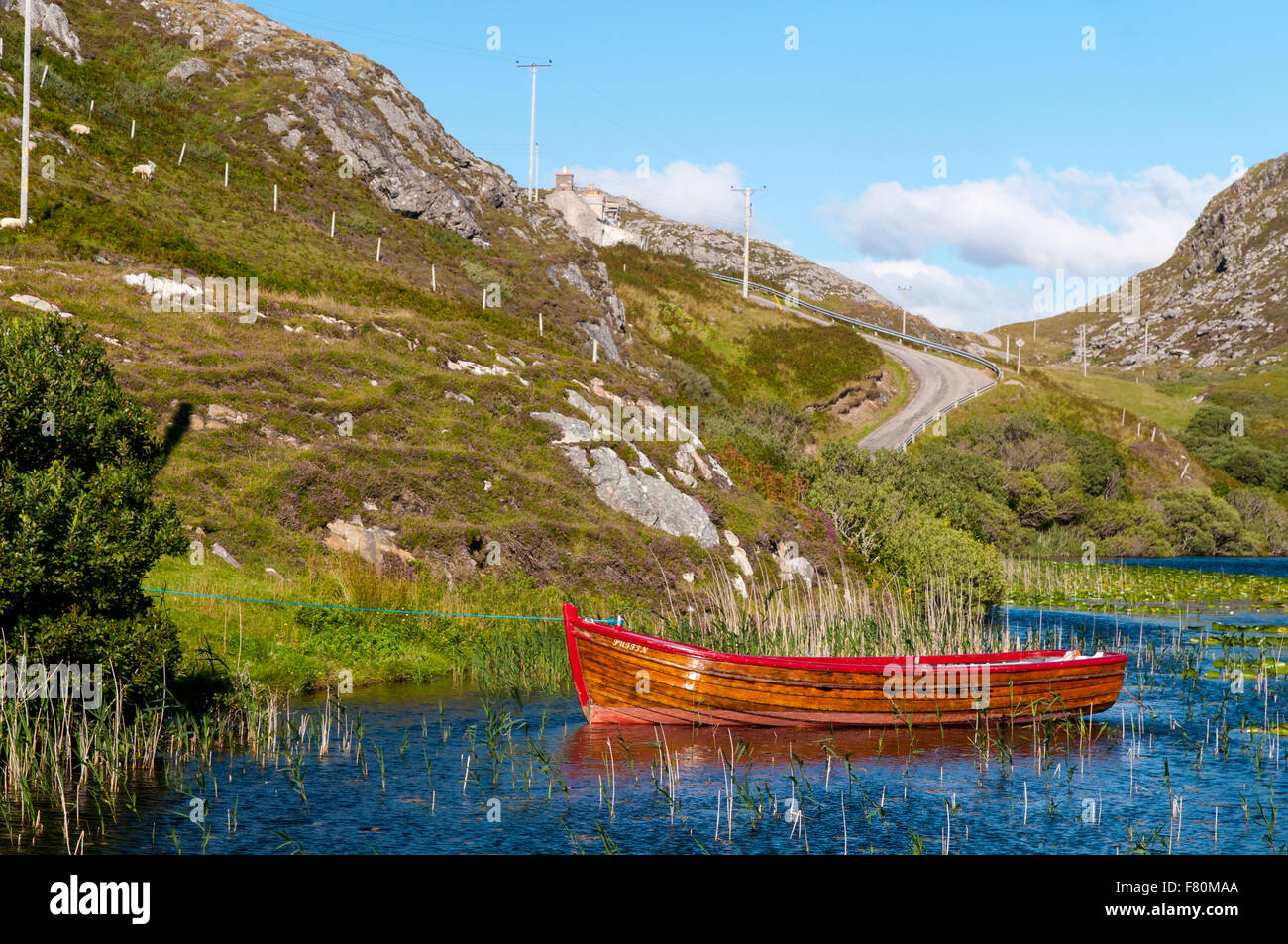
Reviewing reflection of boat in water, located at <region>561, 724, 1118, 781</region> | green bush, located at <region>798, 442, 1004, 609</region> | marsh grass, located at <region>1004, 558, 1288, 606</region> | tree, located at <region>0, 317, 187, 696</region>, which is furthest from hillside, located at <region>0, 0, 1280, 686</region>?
reflection of boat in water, located at <region>561, 724, 1118, 781</region>

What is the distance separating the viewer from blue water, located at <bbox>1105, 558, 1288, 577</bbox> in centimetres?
6284

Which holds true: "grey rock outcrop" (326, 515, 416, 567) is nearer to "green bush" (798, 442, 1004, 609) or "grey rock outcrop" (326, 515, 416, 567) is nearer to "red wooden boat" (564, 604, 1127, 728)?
"red wooden boat" (564, 604, 1127, 728)

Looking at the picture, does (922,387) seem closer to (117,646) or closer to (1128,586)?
(1128,586)

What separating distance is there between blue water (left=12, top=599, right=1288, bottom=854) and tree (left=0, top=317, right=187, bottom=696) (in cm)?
252

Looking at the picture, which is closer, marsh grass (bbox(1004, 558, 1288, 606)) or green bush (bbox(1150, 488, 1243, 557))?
marsh grass (bbox(1004, 558, 1288, 606))

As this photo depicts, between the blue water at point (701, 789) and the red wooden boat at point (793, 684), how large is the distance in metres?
0.50

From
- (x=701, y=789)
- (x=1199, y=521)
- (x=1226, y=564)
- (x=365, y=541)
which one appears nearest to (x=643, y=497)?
(x=365, y=541)

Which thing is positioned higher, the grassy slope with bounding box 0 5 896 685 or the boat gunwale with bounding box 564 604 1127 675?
the grassy slope with bounding box 0 5 896 685

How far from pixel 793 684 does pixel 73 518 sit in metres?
13.7

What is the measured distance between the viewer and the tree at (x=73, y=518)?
1562cm

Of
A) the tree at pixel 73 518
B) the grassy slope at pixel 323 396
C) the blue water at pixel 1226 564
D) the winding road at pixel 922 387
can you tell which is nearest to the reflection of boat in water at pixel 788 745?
the grassy slope at pixel 323 396

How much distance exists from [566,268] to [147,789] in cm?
6534

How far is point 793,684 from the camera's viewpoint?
2164 centimetres
